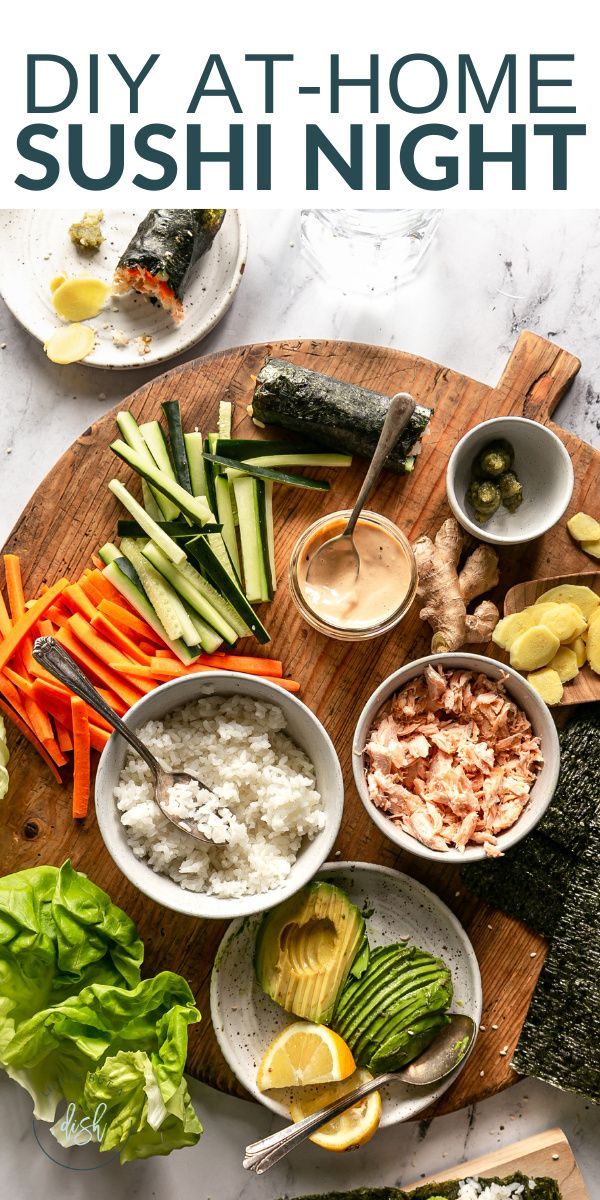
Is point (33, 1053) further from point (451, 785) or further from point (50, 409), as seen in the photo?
point (50, 409)

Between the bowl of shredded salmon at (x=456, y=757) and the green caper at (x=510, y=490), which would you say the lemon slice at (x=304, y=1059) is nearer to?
the bowl of shredded salmon at (x=456, y=757)

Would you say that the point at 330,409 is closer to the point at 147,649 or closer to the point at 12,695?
the point at 147,649

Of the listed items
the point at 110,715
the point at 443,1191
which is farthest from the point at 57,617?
the point at 443,1191

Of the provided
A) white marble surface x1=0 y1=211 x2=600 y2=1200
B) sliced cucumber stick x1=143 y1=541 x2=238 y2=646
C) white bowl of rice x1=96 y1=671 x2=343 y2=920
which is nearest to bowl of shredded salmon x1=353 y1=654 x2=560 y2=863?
white bowl of rice x1=96 y1=671 x2=343 y2=920

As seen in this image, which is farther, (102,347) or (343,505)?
(102,347)

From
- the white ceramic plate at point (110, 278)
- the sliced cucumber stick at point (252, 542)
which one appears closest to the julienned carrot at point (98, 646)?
the sliced cucumber stick at point (252, 542)

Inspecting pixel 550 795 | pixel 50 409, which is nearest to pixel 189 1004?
pixel 550 795

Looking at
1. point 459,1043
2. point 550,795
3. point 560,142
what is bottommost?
point 459,1043
